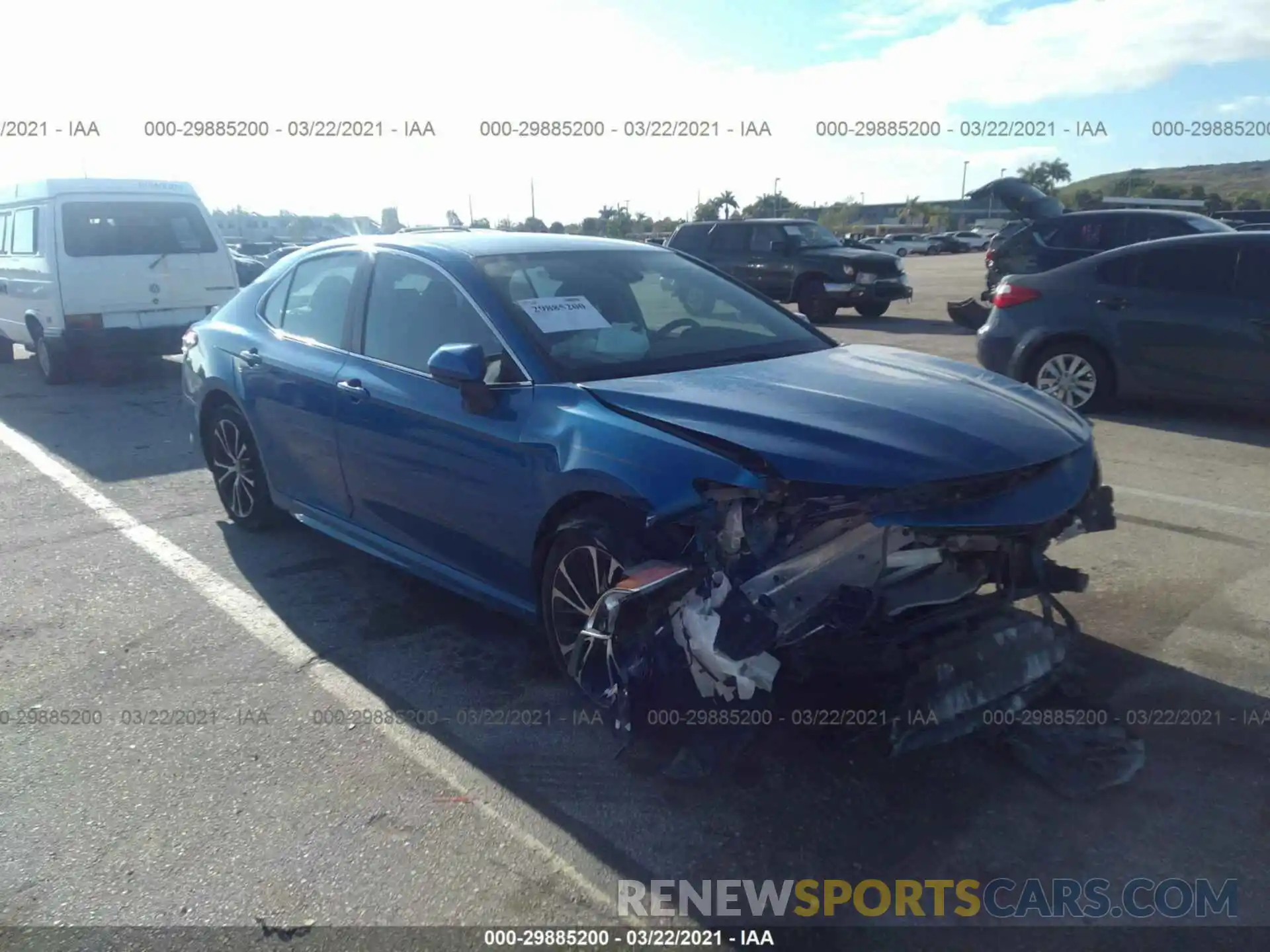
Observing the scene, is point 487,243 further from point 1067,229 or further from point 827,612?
point 1067,229

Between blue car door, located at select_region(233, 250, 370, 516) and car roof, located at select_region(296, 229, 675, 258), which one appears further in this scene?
blue car door, located at select_region(233, 250, 370, 516)

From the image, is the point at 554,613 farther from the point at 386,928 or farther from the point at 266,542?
the point at 266,542

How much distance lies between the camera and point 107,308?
36.3 feet

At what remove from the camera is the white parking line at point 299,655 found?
3020mm

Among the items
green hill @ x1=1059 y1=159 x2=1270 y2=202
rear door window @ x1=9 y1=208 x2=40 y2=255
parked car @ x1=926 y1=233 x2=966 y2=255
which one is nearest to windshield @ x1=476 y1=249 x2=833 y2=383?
rear door window @ x1=9 y1=208 x2=40 y2=255

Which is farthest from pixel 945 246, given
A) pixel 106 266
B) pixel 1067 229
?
pixel 106 266

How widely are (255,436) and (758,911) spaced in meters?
3.86

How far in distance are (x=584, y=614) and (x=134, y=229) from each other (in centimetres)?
996

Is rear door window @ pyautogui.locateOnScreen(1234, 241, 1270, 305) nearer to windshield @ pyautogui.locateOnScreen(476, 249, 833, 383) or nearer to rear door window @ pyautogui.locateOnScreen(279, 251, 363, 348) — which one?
windshield @ pyautogui.locateOnScreen(476, 249, 833, 383)

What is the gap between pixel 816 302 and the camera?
16.4 meters

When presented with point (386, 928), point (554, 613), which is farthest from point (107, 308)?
point (386, 928)

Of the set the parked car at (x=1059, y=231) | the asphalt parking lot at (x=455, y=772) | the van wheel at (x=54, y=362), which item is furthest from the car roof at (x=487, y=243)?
the parked car at (x=1059, y=231)

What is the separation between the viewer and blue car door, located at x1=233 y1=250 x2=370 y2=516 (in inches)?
187

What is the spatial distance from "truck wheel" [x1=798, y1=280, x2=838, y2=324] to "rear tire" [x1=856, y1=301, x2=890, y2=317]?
1.49ft
